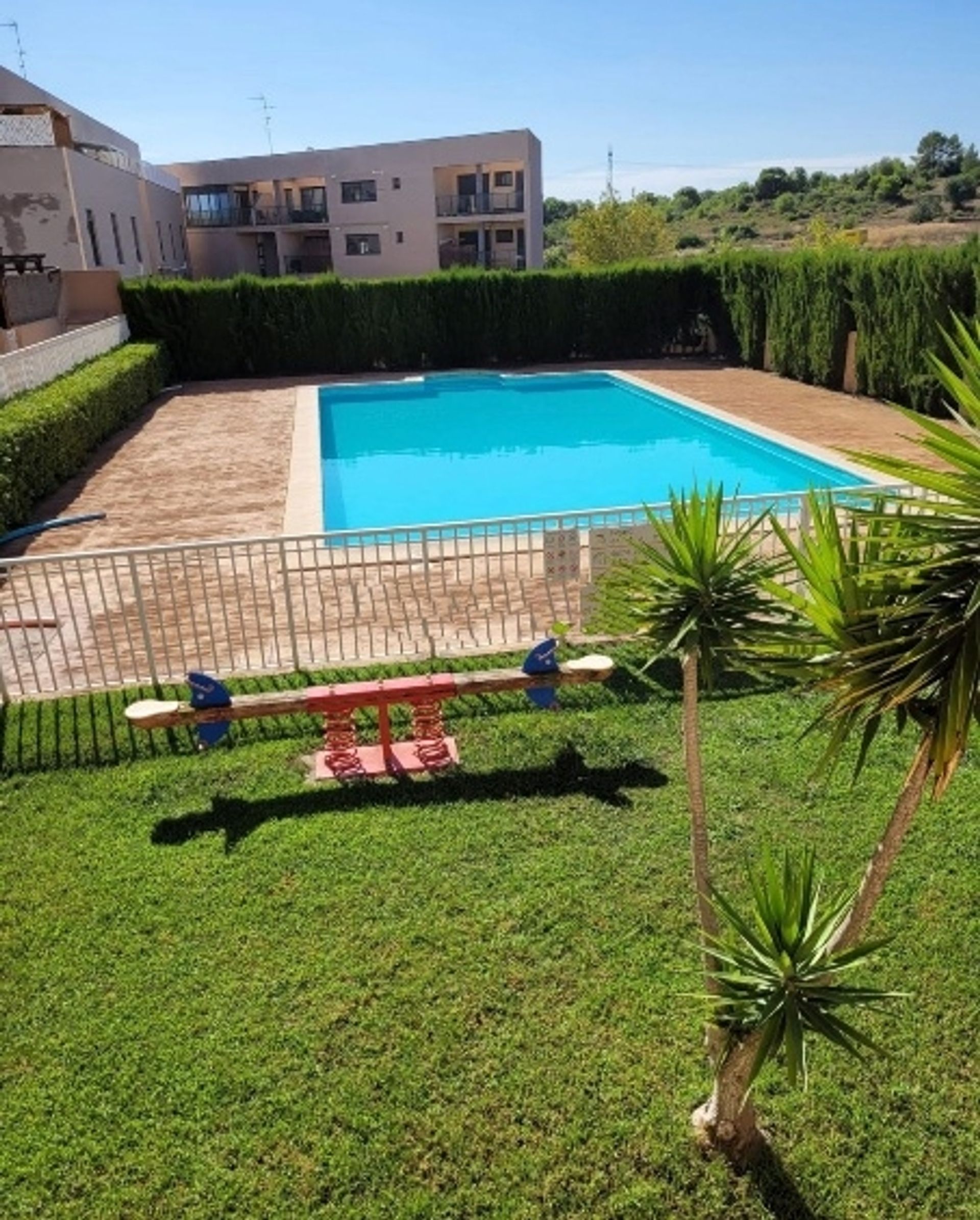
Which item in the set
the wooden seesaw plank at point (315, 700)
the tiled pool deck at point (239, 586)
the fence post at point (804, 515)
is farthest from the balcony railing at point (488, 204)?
the wooden seesaw plank at point (315, 700)

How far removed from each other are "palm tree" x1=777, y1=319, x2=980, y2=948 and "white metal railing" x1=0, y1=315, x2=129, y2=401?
538 inches

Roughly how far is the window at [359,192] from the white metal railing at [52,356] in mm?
22017

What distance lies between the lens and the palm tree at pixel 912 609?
92.1 inches

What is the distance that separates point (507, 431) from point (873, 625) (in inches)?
715

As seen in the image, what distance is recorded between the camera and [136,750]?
6.46m

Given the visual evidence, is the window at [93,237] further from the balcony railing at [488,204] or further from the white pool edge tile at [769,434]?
the balcony railing at [488,204]

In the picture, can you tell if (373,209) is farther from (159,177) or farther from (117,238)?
(117,238)

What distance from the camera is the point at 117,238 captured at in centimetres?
2998

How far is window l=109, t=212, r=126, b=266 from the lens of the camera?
2947 centimetres

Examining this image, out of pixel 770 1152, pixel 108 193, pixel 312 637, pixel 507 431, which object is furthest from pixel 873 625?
pixel 108 193

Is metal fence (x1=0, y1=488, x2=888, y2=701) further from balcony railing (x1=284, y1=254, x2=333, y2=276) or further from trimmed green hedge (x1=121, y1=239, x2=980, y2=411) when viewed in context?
balcony railing (x1=284, y1=254, x2=333, y2=276)

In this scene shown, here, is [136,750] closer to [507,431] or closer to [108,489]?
[108,489]

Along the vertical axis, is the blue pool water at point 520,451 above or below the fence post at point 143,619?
below

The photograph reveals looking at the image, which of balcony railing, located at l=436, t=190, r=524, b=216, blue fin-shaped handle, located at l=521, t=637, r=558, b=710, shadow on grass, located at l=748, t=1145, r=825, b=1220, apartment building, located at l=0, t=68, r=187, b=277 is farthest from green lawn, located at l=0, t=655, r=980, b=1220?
balcony railing, located at l=436, t=190, r=524, b=216
